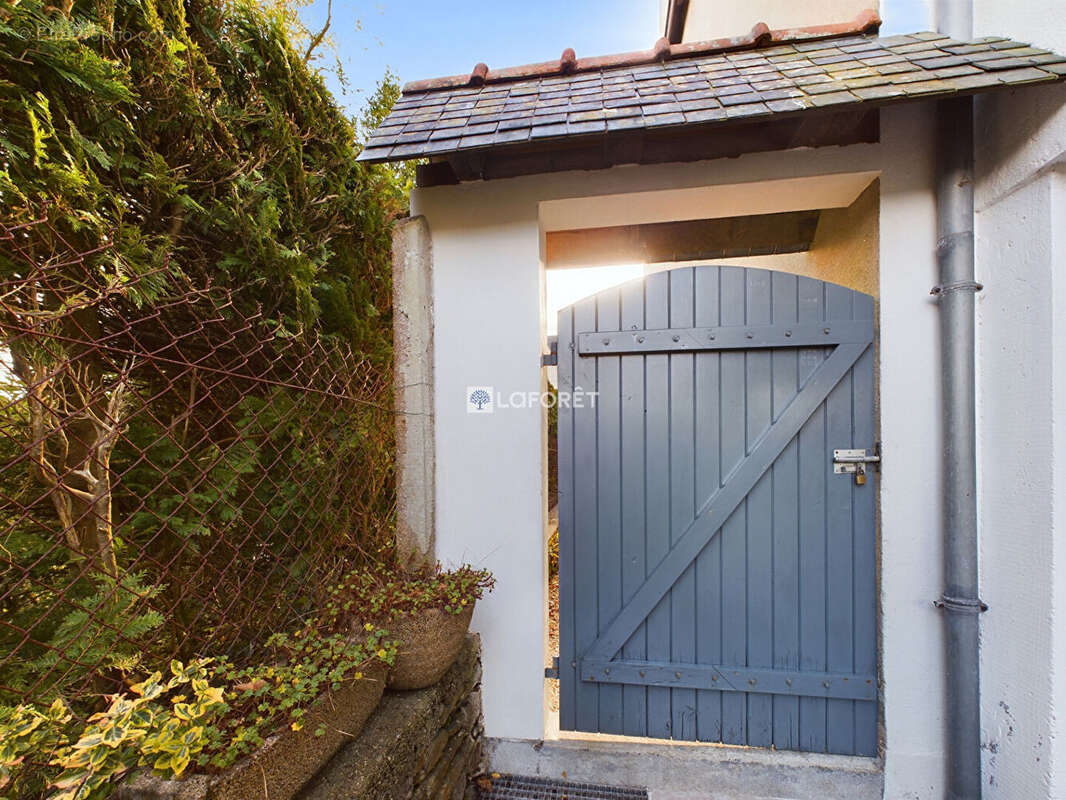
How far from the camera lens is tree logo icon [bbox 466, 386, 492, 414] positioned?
2.14 meters

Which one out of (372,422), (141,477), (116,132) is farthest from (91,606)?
(116,132)

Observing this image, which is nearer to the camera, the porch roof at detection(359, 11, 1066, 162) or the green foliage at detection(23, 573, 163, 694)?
the green foliage at detection(23, 573, 163, 694)

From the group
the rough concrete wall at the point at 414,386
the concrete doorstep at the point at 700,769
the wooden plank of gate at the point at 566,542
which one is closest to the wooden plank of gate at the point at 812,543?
the concrete doorstep at the point at 700,769

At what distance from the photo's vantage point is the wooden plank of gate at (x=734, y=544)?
2.04m

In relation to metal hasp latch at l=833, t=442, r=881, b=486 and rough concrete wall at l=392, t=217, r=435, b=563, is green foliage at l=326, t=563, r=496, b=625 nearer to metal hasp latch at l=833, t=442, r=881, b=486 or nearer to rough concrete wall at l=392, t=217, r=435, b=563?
rough concrete wall at l=392, t=217, r=435, b=563

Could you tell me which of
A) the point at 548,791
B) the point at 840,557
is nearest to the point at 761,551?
the point at 840,557

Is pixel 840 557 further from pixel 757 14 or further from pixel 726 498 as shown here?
pixel 757 14

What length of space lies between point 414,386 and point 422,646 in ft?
3.99

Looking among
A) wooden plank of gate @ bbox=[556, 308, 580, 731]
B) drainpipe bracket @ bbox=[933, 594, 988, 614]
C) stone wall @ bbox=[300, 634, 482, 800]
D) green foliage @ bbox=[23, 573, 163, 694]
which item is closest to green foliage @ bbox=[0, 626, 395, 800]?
green foliage @ bbox=[23, 573, 163, 694]

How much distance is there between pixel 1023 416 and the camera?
1.60 m

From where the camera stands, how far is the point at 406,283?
2.20 m

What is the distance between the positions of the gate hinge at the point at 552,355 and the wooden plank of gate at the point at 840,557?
4.36 ft

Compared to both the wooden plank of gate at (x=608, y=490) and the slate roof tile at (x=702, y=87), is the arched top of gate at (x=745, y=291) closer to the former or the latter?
the wooden plank of gate at (x=608, y=490)

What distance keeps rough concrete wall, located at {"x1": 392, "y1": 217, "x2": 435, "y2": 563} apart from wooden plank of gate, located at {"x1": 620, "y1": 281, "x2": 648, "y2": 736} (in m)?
1.02
